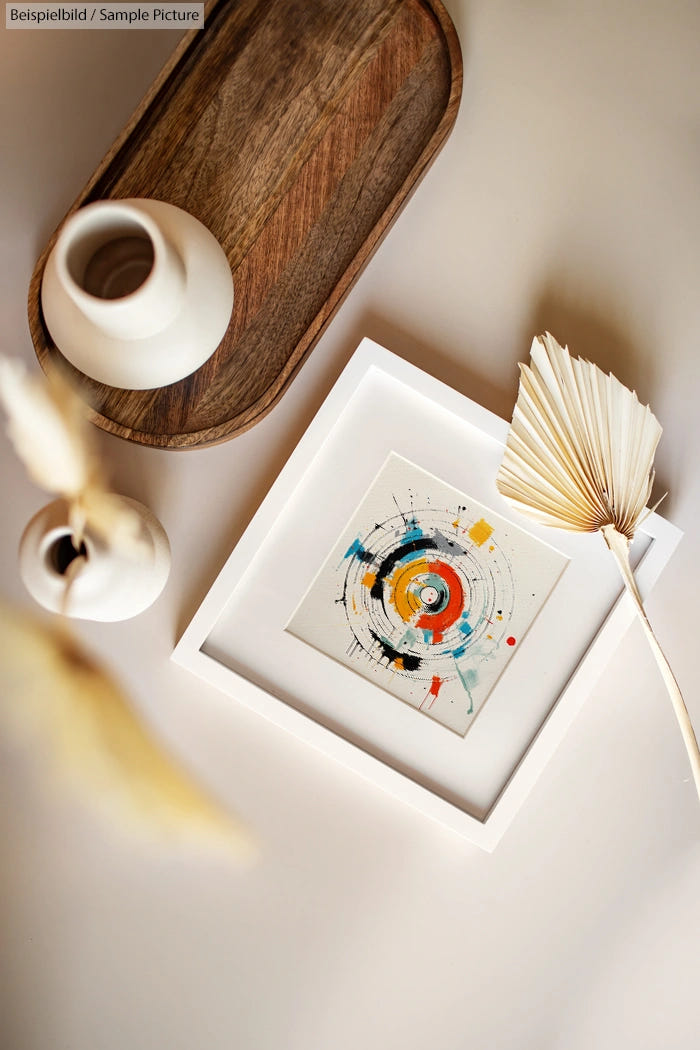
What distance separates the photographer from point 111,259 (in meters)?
0.57

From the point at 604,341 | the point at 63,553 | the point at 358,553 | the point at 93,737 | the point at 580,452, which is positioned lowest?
the point at 93,737

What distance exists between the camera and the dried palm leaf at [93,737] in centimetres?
70

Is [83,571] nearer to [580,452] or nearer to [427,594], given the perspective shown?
[427,594]

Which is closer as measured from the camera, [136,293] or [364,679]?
[136,293]

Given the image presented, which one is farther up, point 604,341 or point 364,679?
point 604,341

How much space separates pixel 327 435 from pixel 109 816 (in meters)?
0.39

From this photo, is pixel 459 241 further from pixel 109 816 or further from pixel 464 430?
pixel 109 816

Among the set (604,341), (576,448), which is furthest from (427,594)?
(604,341)

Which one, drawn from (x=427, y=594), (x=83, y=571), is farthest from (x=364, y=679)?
(x=83, y=571)

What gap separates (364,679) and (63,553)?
0.86 feet

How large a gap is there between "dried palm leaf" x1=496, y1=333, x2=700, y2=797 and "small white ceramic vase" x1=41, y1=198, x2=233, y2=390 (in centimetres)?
26

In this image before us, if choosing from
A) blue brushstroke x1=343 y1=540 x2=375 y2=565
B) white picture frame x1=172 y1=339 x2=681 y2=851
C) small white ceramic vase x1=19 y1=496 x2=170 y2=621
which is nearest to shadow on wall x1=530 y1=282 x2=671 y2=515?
white picture frame x1=172 y1=339 x2=681 y2=851

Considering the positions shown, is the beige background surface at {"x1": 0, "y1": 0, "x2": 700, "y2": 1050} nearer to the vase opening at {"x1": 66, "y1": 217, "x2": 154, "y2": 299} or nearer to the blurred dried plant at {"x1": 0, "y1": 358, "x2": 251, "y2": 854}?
the blurred dried plant at {"x1": 0, "y1": 358, "x2": 251, "y2": 854}

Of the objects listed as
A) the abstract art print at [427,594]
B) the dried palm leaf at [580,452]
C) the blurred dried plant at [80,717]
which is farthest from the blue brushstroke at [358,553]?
the blurred dried plant at [80,717]
